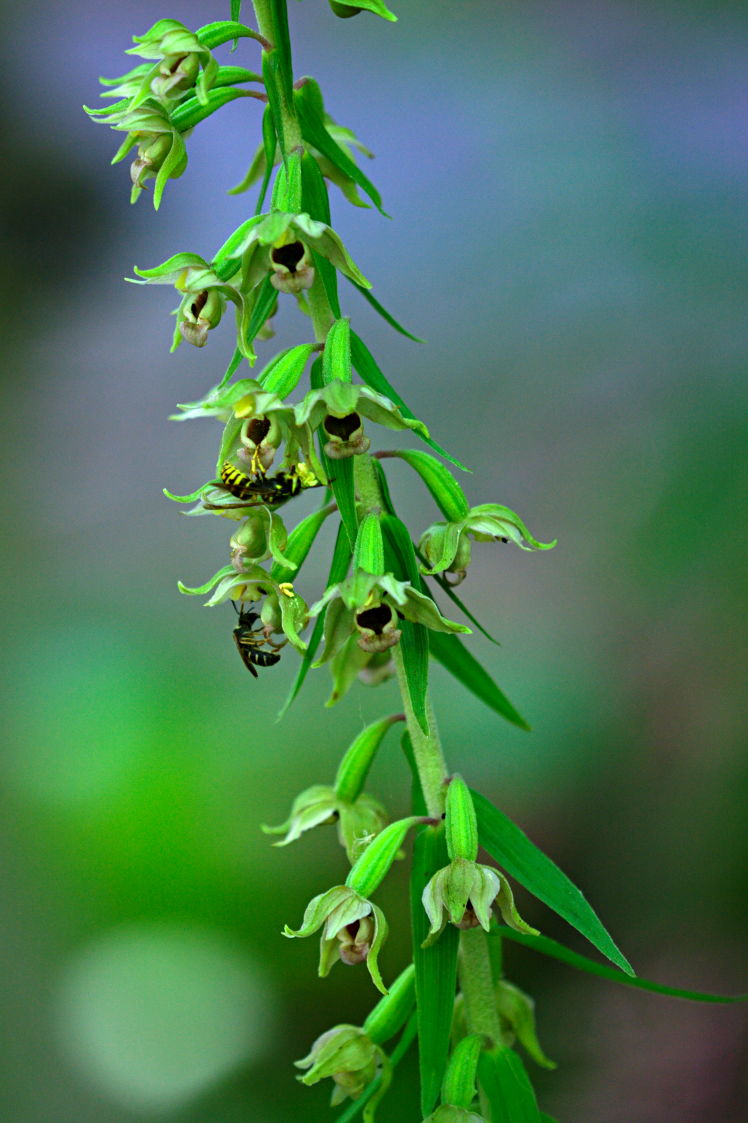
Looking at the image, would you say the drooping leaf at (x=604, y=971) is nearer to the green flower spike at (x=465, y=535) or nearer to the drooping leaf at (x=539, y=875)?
the drooping leaf at (x=539, y=875)

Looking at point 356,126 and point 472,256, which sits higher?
point 356,126

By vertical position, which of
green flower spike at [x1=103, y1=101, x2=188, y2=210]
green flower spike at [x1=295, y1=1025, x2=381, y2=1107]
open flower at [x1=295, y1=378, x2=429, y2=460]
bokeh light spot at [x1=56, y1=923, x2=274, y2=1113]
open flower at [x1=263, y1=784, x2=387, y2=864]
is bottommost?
bokeh light spot at [x1=56, y1=923, x2=274, y2=1113]

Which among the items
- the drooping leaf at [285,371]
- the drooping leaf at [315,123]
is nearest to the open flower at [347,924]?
the drooping leaf at [285,371]

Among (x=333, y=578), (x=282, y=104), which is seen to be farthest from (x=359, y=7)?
(x=333, y=578)

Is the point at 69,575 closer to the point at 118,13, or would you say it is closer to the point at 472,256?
the point at 472,256

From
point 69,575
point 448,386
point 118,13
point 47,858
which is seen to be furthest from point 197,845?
point 118,13

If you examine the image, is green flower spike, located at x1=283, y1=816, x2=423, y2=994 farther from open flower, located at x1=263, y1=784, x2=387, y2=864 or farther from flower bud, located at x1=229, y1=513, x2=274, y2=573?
flower bud, located at x1=229, y1=513, x2=274, y2=573

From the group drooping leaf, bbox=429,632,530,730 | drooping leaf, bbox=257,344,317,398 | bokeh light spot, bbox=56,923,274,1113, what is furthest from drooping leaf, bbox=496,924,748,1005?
bokeh light spot, bbox=56,923,274,1113
